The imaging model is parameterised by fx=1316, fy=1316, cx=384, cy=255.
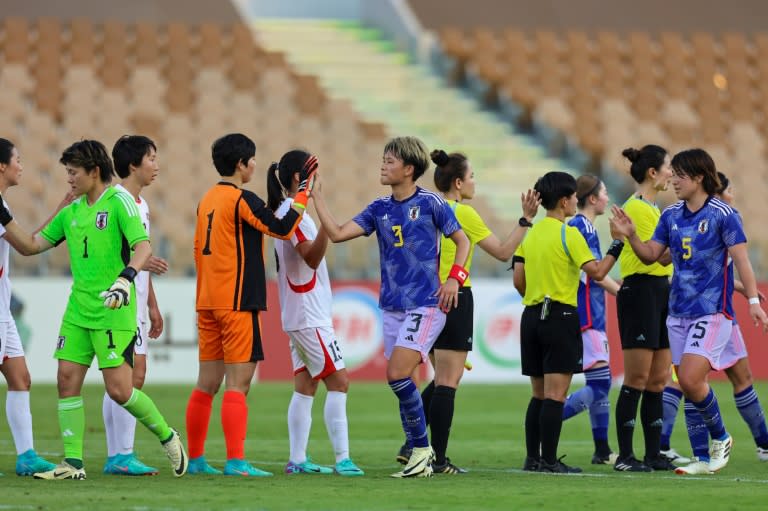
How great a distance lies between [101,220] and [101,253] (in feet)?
0.69

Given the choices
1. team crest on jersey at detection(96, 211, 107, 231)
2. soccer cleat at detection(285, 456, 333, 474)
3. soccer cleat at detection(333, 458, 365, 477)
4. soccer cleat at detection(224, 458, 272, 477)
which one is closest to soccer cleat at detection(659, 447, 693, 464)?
soccer cleat at detection(333, 458, 365, 477)

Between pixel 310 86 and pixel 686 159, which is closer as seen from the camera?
pixel 686 159

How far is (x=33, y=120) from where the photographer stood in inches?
869

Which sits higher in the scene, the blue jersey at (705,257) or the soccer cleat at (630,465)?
the blue jersey at (705,257)

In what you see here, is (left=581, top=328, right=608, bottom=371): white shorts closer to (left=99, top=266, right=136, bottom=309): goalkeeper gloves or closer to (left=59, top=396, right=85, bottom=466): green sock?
(left=99, top=266, right=136, bottom=309): goalkeeper gloves

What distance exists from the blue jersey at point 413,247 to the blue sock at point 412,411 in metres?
0.49

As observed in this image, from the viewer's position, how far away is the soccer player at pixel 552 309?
8883mm

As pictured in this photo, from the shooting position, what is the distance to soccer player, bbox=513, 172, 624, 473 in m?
8.88

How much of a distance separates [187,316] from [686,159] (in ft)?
35.1

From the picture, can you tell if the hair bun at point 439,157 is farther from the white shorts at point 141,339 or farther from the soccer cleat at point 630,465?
the soccer cleat at point 630,465

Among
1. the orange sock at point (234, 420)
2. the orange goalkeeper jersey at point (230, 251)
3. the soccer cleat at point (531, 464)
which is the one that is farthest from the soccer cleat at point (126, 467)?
the soccer cleat at point (531, 464)

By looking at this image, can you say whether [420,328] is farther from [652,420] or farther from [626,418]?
[652,420]

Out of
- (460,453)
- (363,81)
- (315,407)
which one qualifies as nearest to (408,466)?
(460,453)

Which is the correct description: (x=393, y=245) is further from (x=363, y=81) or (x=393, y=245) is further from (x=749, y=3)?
(x=749, y=3)
